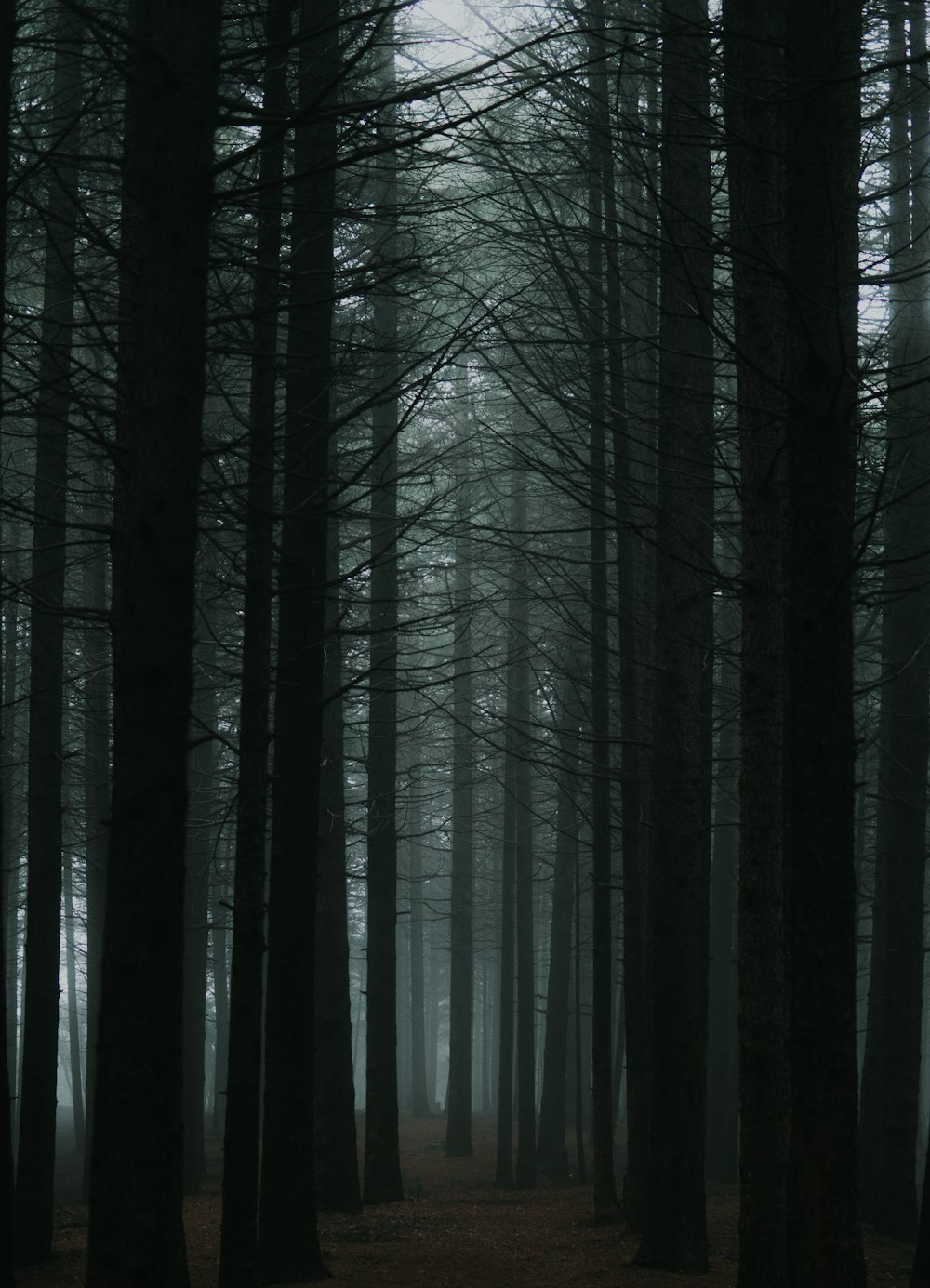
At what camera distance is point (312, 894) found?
9086 millimetres

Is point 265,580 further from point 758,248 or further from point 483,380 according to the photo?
point 483,380

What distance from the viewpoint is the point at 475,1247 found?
1106 cm

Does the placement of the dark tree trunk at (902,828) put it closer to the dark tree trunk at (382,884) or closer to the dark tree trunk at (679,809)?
the dark tree trunk at (679,809)

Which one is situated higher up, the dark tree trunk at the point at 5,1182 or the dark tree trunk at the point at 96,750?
the dark tree trunk at the point at 96,750

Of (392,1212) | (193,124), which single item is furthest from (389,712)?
(193,124)

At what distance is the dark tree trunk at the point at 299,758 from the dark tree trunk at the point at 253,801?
0.22 meters

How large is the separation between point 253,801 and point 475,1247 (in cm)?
533

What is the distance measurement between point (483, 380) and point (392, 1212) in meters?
14.7

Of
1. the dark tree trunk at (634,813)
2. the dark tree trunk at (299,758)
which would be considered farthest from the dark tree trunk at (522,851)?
the dark tree trunk at (299,758)

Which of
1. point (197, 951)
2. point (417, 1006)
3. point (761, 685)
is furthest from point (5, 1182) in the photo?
point (417, 1006)

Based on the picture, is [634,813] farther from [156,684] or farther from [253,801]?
[156,684]

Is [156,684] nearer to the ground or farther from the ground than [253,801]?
farther from the ground

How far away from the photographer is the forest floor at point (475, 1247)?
905 centimetres

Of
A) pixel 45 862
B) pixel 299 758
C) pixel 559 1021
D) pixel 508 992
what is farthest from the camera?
pixel 508 992
